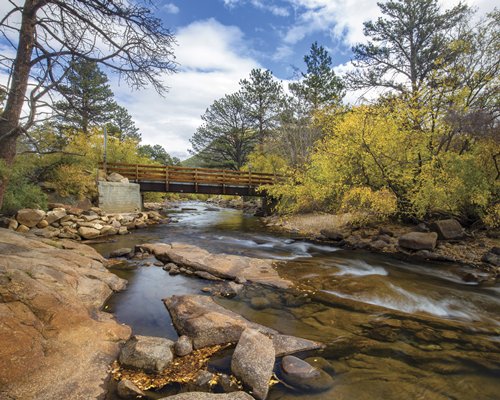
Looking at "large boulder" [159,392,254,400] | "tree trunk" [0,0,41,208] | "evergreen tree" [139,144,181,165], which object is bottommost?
"large boulder" [159,392,254,400]

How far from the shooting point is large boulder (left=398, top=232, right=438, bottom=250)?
9.66 m

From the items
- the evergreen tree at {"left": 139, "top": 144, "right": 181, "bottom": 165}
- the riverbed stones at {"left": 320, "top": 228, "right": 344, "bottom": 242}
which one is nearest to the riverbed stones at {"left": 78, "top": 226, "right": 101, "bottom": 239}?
the riverbed stones at {"left": 320, "top": 228, "right": 344, "bottom": 242}

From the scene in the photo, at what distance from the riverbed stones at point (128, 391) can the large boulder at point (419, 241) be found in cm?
960

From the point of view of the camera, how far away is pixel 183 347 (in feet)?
12.3

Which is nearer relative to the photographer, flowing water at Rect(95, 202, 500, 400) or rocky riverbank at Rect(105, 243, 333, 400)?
rocky riverbank at Rect(105, 243, 333, 400)

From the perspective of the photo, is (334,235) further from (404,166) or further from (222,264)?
(222,264)

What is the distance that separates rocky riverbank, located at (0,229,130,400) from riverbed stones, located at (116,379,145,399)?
0.16 m

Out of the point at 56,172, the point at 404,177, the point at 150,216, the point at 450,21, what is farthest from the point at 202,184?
the point at 450,21

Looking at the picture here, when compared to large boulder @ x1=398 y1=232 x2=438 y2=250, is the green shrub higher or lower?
higher

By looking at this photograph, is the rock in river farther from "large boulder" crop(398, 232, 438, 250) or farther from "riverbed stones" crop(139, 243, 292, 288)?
"large boulder" crop(398, 232, 438, 250)

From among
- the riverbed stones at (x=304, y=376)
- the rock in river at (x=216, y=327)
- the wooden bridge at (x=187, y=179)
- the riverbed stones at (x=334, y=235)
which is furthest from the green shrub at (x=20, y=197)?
the riverbed stones at (x=334, y=235)

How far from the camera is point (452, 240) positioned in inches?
395

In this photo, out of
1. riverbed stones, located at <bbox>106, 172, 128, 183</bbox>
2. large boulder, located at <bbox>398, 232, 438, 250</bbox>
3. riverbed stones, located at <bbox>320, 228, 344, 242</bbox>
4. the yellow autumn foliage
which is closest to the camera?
large boulder, located at <bbox>398, 232, 438, 250</bbox>

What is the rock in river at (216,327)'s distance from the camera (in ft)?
13.2
